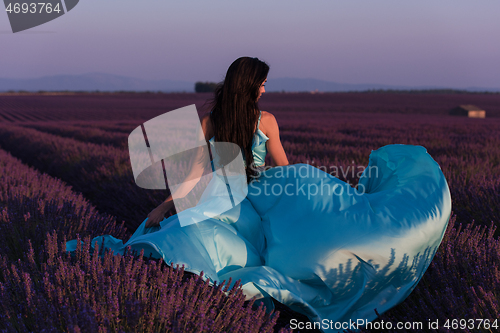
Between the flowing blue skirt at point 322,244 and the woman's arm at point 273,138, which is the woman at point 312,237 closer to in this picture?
the flowing blue skirt at point 322,244

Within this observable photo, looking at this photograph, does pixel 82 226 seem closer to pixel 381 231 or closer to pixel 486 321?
pixel 381 231

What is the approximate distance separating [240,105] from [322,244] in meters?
0.76

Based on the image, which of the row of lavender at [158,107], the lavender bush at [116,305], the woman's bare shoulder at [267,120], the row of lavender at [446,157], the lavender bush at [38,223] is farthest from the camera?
the row of lavender at [158,107]

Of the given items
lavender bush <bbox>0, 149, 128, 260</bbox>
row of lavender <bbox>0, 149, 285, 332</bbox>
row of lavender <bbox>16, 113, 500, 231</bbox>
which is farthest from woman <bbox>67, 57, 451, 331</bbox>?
row of lavender <bbox>16, 113, 500, 231</bbox>

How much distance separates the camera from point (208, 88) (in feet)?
225

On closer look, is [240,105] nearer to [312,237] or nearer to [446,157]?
[312,237]

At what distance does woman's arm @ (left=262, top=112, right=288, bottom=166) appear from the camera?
1.81 meters

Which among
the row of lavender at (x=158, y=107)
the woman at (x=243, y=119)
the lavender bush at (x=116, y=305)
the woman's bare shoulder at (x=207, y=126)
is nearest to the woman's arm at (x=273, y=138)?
the woman at (x=243, y=119)

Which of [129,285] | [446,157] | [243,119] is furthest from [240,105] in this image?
[446,157]

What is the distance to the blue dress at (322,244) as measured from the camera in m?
1.43

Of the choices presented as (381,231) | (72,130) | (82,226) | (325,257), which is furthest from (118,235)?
(72,130)

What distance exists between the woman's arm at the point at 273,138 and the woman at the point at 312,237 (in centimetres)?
12

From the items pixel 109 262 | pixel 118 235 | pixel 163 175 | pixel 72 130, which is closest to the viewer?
pixel 109 262

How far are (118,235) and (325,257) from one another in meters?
1.52
